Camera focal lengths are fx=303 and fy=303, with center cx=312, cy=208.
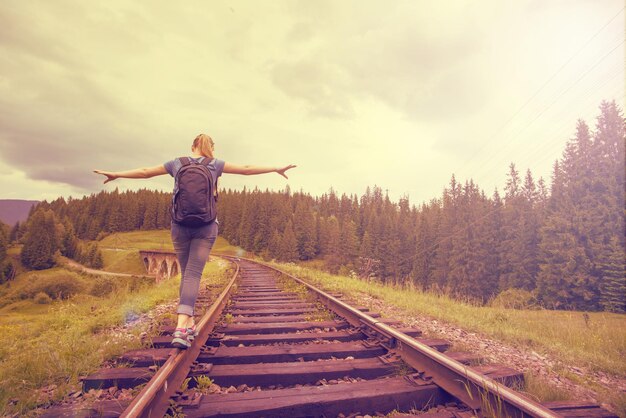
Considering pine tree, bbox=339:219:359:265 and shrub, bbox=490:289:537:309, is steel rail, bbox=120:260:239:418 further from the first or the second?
pine tree, bbox=339:219:359:265

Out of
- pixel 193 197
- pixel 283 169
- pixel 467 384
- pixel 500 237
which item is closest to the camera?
pixel 467 384

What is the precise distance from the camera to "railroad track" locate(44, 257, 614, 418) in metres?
1.94

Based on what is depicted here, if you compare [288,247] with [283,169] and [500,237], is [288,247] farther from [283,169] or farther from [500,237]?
[283,169]

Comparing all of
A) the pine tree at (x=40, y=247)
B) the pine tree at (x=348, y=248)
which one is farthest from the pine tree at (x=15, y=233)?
the pine tree at (x=348, y=248)

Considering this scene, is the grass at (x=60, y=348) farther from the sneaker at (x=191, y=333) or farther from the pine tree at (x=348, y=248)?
the pine tree at (x=348, y=248)

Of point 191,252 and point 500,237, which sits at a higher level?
point 500,237

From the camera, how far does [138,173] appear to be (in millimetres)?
3182

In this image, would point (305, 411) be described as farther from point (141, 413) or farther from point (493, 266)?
point (493, 266)

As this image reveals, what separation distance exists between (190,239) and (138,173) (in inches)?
35.5

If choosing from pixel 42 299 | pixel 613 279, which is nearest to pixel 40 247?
pixel 42 299

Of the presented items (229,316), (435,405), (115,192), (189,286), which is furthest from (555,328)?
(115,192)

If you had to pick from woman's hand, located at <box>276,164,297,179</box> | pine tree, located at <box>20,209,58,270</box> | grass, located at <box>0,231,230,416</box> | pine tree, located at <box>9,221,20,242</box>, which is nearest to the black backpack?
woman's hand, located at <box>276,164,297,179</box>

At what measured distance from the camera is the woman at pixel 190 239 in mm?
3006

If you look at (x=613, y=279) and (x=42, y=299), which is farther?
(x=42, y=299)
